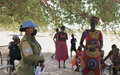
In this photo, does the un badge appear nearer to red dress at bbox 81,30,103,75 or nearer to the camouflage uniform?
red dress at bbox 81,30,103,75

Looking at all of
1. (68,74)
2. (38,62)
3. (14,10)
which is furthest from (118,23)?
(38,62)

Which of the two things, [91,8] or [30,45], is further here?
[91,8]

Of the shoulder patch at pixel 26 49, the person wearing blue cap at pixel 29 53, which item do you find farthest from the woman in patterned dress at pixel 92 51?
the shoulder patch at pixel 26 49

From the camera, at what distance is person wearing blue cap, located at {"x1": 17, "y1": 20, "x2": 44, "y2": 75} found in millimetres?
2465

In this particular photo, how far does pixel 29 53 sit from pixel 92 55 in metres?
1.63

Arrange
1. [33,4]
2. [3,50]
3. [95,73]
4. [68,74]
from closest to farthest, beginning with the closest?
[95,73], [68,74], [33,4], [3,50]

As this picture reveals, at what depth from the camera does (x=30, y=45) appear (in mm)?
2518

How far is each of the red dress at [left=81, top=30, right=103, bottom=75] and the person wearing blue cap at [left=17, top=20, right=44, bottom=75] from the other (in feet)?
4.33

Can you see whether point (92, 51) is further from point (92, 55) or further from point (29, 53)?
point (29, 53)

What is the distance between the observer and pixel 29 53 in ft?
8.07

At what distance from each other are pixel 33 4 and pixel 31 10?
453 millimetres

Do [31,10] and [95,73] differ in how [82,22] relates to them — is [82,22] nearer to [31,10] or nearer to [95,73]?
[31,10]

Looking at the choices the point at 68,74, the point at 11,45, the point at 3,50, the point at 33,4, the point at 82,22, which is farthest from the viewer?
the point at 82,22

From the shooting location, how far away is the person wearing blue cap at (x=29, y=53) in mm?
2465
